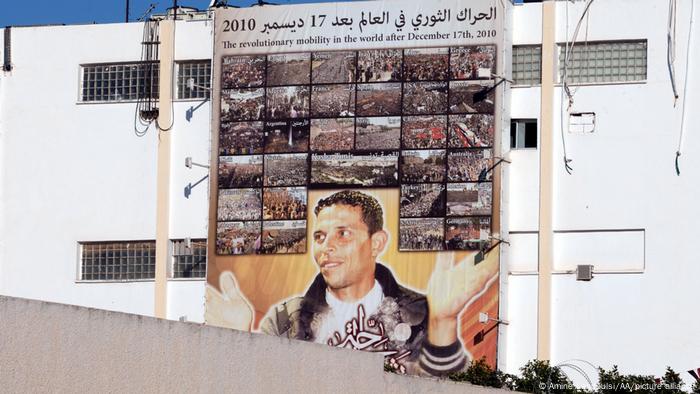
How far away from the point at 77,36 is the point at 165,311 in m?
5.98

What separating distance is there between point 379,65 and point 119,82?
5.57 m

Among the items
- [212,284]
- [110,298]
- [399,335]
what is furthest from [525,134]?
[110,298]

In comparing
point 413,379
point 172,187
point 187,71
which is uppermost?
point 187,71

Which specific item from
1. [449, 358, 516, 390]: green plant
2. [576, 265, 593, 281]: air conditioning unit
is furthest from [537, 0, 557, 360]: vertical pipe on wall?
[449, 358, 516, 390]: green plant

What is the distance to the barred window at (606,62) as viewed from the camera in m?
33.3

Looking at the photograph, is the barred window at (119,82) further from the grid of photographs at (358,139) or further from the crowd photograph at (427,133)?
the crowd photograph at (427,133)

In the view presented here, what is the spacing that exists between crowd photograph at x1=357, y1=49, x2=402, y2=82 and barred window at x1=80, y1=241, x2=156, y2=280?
5447 mm

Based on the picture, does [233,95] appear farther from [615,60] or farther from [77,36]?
[615,60]

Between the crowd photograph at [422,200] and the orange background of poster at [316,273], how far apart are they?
0.54ft

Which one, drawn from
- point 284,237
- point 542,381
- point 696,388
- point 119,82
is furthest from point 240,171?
point 696,388

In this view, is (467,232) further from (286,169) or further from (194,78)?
A: (194,78)

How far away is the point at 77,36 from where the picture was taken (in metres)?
35.8

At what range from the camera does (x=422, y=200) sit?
33031 mm

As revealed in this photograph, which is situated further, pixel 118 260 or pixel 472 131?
pixel 118 260
